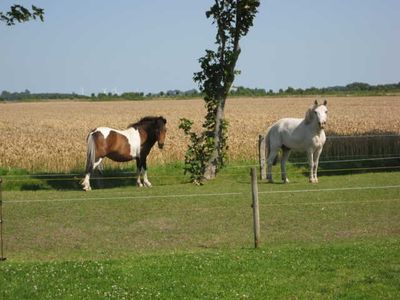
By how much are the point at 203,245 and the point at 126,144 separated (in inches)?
346

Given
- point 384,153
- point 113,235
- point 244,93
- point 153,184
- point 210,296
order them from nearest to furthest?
point 210,296, point 113,235, point 153,184, point 384,153, point 244,93

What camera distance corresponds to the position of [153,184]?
Answer: 67.5 feet

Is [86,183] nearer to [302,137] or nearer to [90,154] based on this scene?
[90,154]

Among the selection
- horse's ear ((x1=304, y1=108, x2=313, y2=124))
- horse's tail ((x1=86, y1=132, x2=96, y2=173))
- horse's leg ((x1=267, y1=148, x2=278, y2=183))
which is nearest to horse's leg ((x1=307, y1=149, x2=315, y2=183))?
horse's ear ((x1=304, y1=108, x2=313, y2=124))

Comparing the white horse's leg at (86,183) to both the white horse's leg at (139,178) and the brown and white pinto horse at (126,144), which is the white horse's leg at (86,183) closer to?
the brown and white pinto horse at (126,144)

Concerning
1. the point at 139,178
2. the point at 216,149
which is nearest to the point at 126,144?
the point at 139,178

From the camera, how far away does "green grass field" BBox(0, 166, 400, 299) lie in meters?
8.54

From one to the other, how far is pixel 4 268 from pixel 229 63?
501 inches

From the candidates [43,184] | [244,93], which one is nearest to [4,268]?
[43,184]

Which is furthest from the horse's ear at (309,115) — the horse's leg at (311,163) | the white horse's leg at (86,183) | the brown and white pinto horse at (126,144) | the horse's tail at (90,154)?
the white horse's leg at (86,183)

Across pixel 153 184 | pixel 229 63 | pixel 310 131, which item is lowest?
pixel 153 184

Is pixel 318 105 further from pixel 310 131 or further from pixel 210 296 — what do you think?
pixel 210 296

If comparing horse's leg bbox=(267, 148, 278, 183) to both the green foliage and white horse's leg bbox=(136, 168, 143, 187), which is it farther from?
white horse's leg bbox=(136, 168, 143, 187)

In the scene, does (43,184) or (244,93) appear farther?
(244,93)
